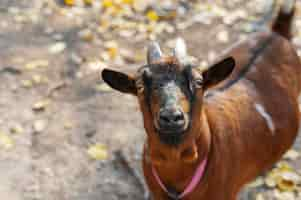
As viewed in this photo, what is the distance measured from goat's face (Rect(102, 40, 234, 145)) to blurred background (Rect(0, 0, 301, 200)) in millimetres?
1746

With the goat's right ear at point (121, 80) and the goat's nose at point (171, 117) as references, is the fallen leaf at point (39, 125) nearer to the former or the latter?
the goat's right ear at point (121, 80)

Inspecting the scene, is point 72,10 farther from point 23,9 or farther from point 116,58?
point 116,58

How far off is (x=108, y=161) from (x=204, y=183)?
5.47 feet

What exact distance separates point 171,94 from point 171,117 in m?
0.13

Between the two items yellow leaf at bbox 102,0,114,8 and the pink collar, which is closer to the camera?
the pink collar

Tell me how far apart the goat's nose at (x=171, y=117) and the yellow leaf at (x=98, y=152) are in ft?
7.17

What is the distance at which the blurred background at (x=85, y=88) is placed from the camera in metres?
4.50

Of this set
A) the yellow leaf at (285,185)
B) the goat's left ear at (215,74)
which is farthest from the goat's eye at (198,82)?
the yellow leaf at (285,185)

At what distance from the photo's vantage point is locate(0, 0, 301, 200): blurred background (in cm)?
450

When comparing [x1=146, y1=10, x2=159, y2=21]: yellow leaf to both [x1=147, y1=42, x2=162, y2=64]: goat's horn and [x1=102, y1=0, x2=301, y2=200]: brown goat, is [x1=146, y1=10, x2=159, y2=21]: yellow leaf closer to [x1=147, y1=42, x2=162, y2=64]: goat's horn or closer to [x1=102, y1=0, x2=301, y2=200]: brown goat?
[x1=102, y1=0, x2=301, y2=200]: brown goat

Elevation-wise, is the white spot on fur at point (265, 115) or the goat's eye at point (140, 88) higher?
the goat's eye at point (140, 88)

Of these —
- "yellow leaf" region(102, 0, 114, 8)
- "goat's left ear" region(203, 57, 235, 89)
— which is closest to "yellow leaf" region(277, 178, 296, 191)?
"goat's left ear" region(203, 57, 235, 89)

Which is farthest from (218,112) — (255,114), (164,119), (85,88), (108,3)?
(108,3)

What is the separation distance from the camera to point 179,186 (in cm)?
316
